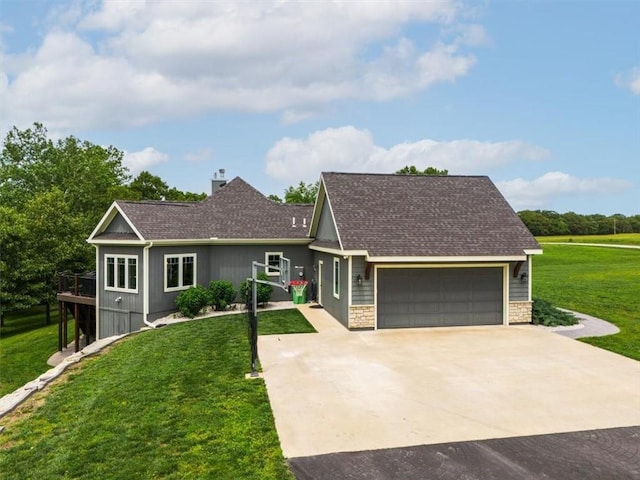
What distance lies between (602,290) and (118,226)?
2276 centimetres

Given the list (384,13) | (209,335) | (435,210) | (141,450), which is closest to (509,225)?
(435,210)

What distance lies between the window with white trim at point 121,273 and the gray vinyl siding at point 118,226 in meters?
1.01

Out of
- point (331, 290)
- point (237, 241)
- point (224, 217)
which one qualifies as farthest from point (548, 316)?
point (224, 217)

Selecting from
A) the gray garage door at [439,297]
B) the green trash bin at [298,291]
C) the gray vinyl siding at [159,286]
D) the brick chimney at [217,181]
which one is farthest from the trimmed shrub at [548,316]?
the brick chimney at [217,181]

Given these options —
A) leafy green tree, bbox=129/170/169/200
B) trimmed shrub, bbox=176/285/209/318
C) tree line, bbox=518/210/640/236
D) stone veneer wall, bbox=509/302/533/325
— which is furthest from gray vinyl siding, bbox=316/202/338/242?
tree line, bbox=518/210/640/236

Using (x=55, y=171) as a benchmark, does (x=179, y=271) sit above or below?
below

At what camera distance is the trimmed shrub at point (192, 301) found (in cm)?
1561

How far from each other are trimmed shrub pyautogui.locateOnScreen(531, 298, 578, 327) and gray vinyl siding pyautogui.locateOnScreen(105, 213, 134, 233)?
14717mm

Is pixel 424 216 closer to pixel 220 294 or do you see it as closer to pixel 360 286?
pixel 360 286

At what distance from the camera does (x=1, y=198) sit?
36062mm

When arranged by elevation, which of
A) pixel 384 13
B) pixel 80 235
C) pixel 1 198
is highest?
pixel 384 13

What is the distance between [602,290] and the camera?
21734 millimetres

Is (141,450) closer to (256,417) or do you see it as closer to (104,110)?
(256,417)

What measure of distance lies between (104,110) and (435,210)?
70.5 feet
